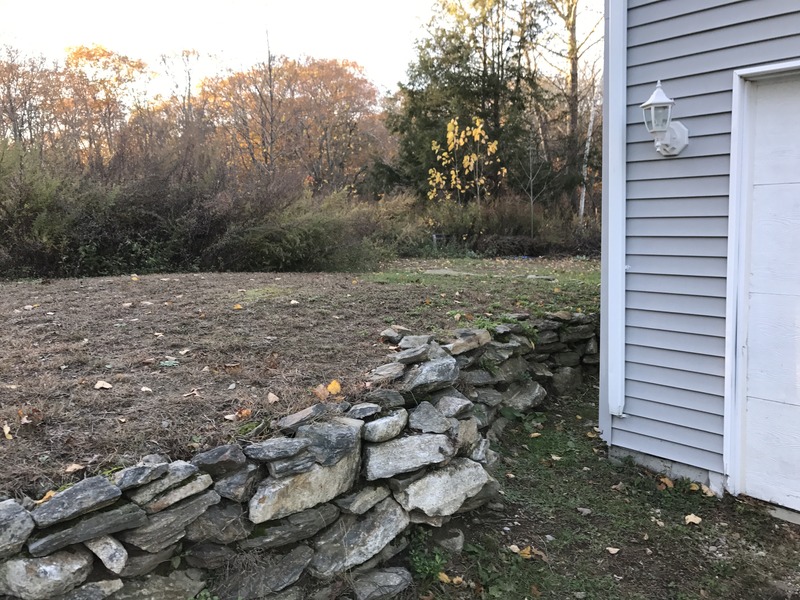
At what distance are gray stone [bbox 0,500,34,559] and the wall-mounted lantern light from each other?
334 centimetres

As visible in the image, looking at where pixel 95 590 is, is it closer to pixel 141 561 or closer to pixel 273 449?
pixel 141 561

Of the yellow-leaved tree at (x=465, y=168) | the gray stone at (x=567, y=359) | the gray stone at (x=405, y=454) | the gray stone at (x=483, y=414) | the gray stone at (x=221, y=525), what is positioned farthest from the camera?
the yellow-leaved tree at (x=465, y=168)

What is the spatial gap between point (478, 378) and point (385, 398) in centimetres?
117

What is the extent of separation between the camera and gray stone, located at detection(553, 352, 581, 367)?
4.86m

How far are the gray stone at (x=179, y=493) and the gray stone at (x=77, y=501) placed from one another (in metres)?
0.13

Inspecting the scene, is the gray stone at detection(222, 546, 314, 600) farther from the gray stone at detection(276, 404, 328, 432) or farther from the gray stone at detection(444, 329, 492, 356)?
the gray stone at detection(444, 329, 492, 356)

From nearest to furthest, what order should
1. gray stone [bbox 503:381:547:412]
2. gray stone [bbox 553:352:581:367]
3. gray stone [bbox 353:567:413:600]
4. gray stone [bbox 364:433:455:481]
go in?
→ gray stone [bbox 353:567:413:600], gray stone [bbox 364:433:455:481], gray stone [bbox 503:381:547:412], gray stone [bbox 553:352:581:367]

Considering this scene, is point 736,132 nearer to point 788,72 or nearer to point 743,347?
point 788,72

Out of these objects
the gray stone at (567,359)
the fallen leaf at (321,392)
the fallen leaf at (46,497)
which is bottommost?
the gray stone at (567,359)

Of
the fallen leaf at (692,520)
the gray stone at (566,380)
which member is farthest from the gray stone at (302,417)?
the gray stone at (566,380)

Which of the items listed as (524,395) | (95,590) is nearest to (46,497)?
(95,590)

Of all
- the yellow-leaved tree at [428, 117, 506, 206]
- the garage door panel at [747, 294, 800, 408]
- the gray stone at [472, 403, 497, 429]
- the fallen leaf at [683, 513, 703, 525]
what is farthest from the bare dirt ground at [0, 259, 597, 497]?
the yellow-leaved tree at [428, 117, 506, 206]

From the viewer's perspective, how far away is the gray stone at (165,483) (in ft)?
6.73

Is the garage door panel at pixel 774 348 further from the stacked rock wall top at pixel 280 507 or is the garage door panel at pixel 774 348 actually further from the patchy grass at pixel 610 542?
the stacked rock wall top at pixel 280 507
